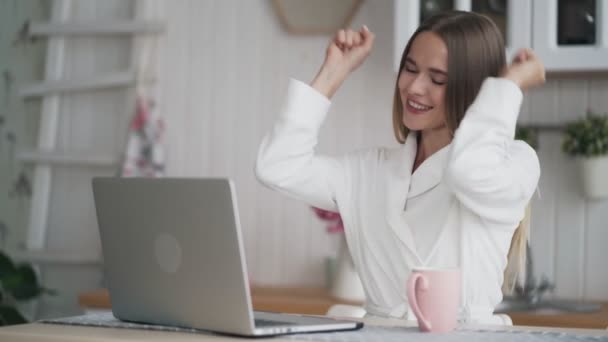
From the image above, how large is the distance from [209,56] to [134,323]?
1.85 metres

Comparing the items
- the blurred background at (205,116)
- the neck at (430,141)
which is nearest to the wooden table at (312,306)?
the blurred background at (205,116)

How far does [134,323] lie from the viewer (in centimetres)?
124

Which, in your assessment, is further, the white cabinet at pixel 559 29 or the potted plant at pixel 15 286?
the potted plant at pixel 15 286

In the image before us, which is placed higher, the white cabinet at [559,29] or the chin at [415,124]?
the white cabinet at [559,29]

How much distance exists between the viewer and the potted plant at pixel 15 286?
9.42ft

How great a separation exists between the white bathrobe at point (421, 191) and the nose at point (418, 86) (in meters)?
0.11

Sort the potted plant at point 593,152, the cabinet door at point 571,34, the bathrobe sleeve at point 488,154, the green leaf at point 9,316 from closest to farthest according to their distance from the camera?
the bathrobe sleeve at point 488,154 < the cabinet door at point 571,34 < the potted plant at point 593,152 < the green leaf at point 9,316

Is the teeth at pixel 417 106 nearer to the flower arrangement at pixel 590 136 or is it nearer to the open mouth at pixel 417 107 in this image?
the open mouth at pixel 417 107

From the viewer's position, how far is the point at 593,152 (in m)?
2.51

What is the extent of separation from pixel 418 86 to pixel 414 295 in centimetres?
56

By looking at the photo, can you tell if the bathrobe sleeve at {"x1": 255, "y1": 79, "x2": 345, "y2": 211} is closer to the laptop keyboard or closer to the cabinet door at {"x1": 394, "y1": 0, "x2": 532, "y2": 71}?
the laptop keyboard

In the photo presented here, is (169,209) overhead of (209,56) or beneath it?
beneath

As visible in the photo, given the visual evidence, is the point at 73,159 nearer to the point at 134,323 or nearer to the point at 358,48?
the point at 358,48

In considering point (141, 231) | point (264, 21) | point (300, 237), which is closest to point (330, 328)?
point (141, 231)
